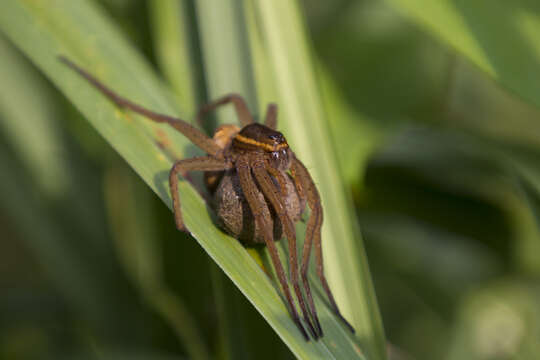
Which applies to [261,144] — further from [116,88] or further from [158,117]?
[116,88]

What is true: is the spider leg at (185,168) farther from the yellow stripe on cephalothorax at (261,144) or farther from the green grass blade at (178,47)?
the green grass blade at (178,47)

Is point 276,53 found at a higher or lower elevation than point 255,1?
lower

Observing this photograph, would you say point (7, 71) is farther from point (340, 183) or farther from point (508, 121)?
point (508, 121)

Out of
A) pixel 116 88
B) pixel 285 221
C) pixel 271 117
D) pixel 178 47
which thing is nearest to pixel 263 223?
pixel 285 221

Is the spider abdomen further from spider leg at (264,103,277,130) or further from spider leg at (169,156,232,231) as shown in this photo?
spider leg at (264,103,277,130)

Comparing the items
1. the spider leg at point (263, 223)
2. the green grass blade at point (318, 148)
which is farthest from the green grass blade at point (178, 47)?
the spider leg at point (263, 223)

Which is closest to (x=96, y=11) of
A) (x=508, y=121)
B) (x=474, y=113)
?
(x=474, y=113)
